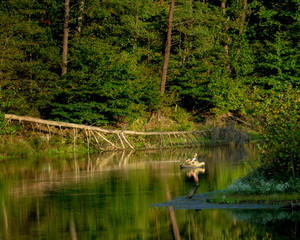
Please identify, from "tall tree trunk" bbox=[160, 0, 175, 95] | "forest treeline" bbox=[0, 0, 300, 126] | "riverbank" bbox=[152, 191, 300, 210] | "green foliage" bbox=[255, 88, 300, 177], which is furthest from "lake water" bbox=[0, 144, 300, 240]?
"tall tree trunk" bbox=[160, 0, 175, 95]

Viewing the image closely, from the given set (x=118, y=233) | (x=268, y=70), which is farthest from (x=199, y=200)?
(x=268, y=70)

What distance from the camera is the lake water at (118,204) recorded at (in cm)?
1630

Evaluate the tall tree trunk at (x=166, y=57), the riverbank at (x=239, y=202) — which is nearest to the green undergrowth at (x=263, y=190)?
the riverbank at (x=239, y=202)

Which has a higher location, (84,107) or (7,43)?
(7,43)

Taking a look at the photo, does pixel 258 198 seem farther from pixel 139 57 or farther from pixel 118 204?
pixel 139 57

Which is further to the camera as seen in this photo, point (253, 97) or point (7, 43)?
point (253, 97)

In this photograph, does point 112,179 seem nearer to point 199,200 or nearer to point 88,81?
point 199,200

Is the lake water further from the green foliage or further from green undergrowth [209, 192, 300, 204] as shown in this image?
the green foliage

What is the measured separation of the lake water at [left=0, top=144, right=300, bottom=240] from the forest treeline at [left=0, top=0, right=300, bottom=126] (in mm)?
11506

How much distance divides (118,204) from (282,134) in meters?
6.40

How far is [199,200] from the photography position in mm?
21078

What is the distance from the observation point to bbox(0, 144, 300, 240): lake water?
16297 mm

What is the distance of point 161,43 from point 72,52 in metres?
12.6

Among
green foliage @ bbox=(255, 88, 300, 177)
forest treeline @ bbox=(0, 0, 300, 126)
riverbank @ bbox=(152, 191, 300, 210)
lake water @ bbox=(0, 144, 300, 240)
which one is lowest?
lake water @ bbox=(0, 144, 300, 240)
